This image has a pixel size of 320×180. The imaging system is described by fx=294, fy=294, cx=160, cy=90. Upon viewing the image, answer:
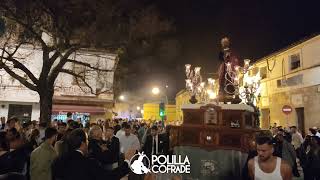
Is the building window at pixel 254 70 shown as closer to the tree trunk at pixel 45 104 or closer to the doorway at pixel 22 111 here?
the tree trunk at pixel 45 104

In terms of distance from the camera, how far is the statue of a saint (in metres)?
11.2

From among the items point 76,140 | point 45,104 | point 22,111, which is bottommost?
point 76,140

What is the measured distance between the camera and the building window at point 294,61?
22.8 m

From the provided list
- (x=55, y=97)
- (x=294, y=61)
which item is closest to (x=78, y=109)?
(x=55, y=97)

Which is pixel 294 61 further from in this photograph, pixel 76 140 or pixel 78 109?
pixel 76 140

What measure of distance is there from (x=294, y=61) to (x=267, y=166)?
21759 millimetres

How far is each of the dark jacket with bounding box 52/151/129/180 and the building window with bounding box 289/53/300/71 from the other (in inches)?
882

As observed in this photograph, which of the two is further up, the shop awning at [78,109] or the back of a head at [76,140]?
the shop awning at [78,109]

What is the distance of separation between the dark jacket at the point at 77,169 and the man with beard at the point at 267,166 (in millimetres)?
1864

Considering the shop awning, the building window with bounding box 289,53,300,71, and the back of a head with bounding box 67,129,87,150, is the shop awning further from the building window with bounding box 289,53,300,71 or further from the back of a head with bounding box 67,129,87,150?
the back of a head with bounding box 67,129,87,150

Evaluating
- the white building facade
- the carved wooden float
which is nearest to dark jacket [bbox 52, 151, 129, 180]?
the carved wooden float

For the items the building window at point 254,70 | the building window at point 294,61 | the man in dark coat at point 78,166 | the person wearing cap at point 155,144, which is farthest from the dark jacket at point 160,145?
the building window at point 254,70

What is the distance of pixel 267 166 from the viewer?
386 centimetres

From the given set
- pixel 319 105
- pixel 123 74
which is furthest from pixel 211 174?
pixel 319 105
